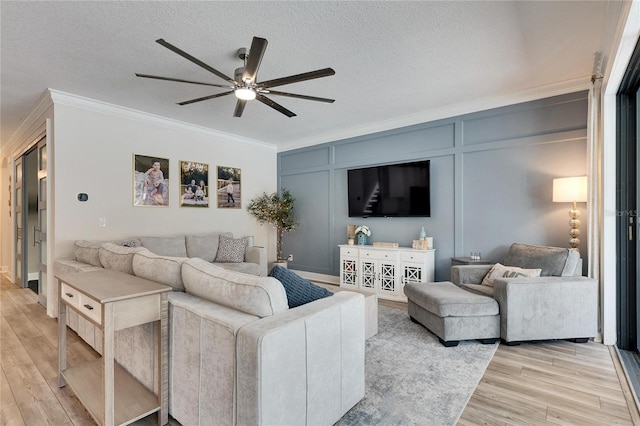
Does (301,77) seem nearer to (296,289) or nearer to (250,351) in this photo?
(296,289)

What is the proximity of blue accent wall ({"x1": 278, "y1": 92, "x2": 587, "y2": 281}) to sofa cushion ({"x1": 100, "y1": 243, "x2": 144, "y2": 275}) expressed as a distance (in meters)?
3.55

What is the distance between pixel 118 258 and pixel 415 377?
256 centimetres

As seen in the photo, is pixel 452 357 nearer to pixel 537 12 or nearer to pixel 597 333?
pixel 597 333

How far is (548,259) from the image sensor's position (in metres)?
3.10

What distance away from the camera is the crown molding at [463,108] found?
11.2 ft

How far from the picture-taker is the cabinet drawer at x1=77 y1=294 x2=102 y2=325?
1.66 meters

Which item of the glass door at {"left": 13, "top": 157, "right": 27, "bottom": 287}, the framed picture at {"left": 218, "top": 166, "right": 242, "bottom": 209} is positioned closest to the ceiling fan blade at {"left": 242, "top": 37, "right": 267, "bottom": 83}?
the framed picture at {"left": 218, "top": 166, "right": 242, "bottom": 209}

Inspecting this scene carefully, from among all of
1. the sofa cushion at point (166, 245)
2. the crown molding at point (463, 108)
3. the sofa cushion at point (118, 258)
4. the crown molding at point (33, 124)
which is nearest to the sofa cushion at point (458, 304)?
the crown molding at point (463, 108)

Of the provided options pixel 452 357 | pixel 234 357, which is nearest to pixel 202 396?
pixel 234 357

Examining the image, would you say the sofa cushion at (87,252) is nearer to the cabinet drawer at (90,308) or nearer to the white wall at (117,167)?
the white wall at (117,167)

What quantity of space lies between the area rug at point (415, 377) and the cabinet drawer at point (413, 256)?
1.10 m

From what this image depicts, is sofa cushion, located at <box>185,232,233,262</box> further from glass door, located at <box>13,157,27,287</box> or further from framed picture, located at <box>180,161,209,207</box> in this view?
glass door, located at <box>13,157,27,287</box>

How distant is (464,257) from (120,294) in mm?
3926

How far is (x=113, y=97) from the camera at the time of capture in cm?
382
